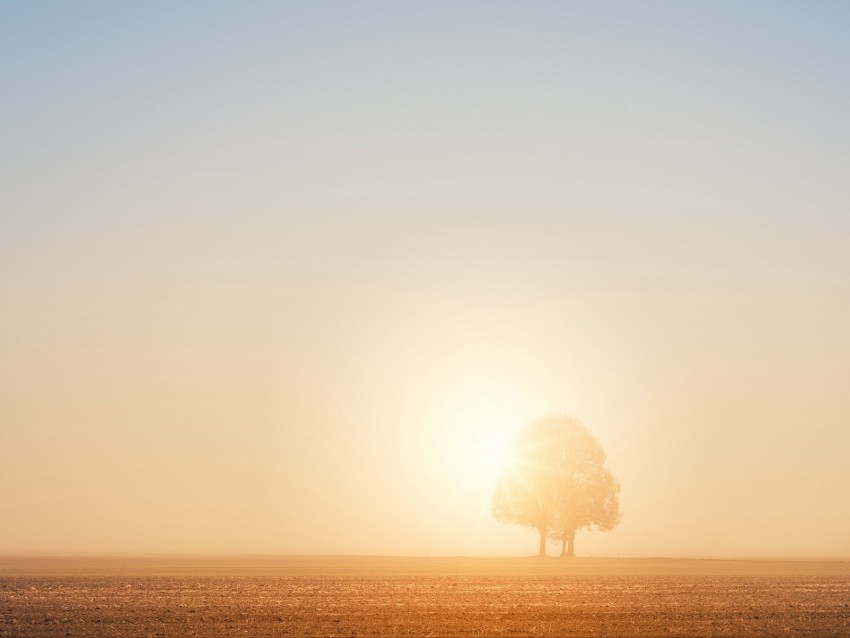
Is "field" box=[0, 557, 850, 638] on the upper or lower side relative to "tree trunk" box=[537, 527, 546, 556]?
lower

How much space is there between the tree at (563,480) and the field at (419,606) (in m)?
50.7

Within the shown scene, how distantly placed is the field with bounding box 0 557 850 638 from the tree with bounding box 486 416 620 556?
50740 mm

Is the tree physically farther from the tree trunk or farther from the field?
the field

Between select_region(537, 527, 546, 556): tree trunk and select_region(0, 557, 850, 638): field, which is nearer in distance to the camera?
select_region(0, 557, 850, 638): field

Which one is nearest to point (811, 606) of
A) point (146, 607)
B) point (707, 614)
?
point (707, 614)

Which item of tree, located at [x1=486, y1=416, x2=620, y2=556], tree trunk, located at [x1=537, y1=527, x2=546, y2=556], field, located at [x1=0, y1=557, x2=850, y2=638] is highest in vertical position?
tree, located at [x1=486, y1=416, x2=620, y2=556]

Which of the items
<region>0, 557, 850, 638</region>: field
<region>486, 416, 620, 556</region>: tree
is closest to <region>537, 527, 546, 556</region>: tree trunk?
<region>486, 416, 620, 556</region>: tree

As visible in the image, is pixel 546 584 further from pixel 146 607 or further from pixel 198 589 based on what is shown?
pixel 146 607

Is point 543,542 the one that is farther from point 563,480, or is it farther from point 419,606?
point 419,606

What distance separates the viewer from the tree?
4670 inches

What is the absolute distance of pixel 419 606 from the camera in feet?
146

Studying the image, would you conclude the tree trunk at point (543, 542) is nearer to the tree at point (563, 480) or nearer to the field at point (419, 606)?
the tree at point (563, 480)

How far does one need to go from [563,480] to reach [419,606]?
250ft

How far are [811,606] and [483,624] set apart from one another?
60.1 ft
